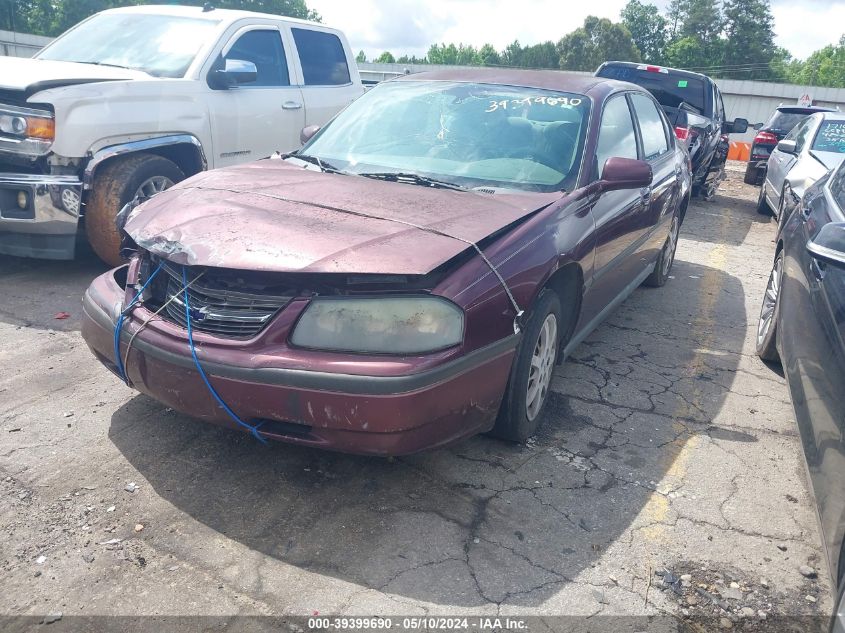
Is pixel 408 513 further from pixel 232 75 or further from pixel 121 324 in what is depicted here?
pixel 232 75

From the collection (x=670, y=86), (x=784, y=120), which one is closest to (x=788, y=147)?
(x=670, y=86)

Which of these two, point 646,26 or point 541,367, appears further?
point 646,26

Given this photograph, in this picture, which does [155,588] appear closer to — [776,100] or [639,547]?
[639,547]

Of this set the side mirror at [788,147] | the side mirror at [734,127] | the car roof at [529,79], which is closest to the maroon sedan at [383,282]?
the car roof at [529,79]

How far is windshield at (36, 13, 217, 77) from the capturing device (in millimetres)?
6141

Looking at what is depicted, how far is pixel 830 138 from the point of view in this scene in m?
8.95

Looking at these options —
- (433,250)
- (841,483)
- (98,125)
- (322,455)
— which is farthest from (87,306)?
(841,483)

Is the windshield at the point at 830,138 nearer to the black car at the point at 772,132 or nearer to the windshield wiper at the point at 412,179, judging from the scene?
the black car at the point at 772,132

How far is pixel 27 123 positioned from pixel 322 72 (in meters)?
3.37

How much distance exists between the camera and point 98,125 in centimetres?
520

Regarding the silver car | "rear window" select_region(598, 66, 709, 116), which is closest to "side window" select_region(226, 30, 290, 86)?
the silver car

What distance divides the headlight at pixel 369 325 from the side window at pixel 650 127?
10.1 feet

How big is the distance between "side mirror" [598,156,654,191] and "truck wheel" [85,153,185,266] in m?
3.37

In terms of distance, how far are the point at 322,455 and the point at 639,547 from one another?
138 cm
